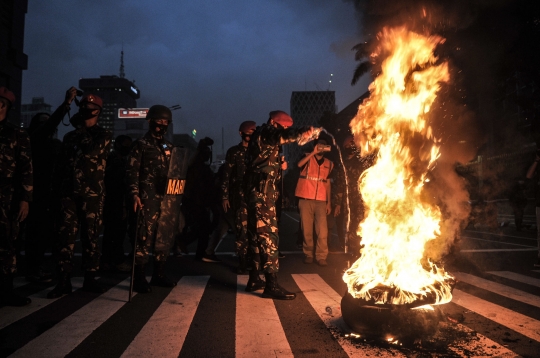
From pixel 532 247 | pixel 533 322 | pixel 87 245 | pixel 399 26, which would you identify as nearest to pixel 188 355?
pixel 87 245

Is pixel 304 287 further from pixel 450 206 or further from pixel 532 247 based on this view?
pixel 532 247

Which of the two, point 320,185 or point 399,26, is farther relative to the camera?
point 320,185

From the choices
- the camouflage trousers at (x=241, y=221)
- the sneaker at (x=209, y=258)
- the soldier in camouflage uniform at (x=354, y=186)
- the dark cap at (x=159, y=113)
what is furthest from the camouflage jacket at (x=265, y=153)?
the sneaker at (x=209, y=258)

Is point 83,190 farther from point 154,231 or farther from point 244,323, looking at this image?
point 244,323

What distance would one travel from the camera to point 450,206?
871 centimetres

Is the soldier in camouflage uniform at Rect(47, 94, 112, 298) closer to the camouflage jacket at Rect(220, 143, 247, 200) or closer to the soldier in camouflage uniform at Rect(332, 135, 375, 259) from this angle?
the camouflage jacket at Rect(220, 143, 247, 200)

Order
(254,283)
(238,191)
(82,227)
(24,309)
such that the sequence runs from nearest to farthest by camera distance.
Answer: (24,309), (82,227), (254,283), (238,191)

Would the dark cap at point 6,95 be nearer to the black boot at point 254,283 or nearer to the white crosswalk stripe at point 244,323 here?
the white crosswalk stripe at point 244,323

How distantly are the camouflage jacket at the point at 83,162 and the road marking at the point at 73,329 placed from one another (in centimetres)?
131

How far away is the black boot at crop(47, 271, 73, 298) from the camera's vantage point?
15.1 ft

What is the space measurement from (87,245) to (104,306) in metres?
0.90

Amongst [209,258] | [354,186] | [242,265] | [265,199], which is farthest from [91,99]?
[354,186]

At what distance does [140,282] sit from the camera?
5.00 m

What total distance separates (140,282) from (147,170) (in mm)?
1433
